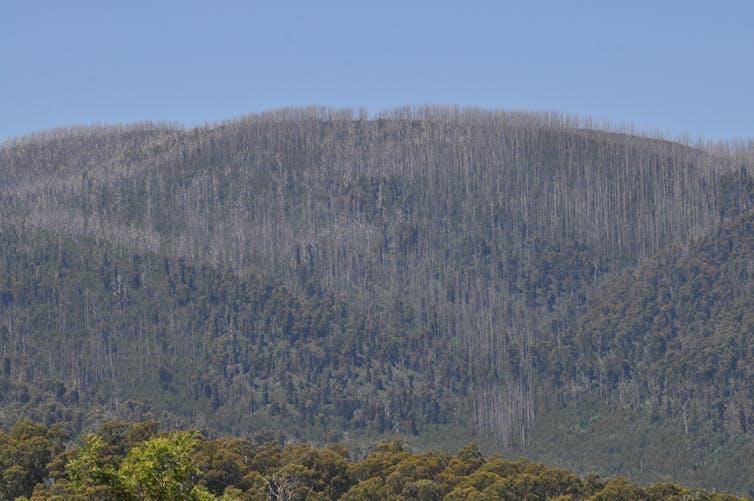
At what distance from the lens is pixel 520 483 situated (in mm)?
96125

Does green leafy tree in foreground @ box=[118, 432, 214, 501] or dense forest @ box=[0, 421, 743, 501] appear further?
dense forest @ box=[0, 421, 743, 501]

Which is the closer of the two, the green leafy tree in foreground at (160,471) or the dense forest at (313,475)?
the green leafy tree in foreground at (160,471)

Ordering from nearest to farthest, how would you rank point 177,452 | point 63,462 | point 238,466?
point 177,452
point 63,462
point 238,466

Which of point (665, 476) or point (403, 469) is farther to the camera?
point (665, 476)

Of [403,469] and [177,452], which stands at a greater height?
[177,452]

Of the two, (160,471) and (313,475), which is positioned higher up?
(160,471)

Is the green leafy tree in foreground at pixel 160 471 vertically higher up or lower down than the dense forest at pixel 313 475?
higher up

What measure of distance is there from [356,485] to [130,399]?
106242 millimetres

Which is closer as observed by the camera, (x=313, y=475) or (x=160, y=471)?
(x=160, y=471)

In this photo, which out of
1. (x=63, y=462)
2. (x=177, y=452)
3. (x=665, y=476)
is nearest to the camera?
(x=177, y=452)

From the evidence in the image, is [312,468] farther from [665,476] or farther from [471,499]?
[665,476]

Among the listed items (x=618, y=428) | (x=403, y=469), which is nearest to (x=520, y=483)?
(x=403, y=469)

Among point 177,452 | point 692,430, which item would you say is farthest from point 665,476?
point 177,452

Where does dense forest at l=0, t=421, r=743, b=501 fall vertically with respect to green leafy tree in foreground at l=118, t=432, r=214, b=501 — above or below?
below
